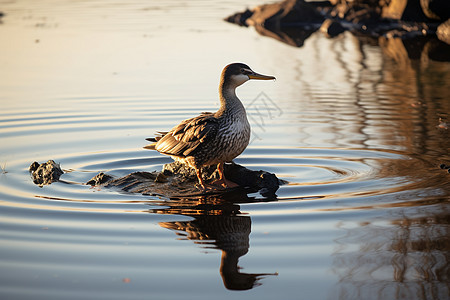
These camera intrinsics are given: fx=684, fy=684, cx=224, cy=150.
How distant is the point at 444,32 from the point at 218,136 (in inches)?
549

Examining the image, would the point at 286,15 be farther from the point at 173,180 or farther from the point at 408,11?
the point at 173,180

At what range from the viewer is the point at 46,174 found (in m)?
7.49

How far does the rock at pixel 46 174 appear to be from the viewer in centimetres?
746

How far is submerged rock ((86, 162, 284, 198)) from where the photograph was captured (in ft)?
23.1

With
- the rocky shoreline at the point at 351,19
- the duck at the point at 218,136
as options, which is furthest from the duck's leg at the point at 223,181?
the rocky shoreline at the point at 351,19

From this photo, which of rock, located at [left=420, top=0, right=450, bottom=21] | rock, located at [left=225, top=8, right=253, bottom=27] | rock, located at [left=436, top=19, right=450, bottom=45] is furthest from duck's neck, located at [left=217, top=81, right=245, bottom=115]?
rock, located at [left=225, top=8, right=253, bottom=27]

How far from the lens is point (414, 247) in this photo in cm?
525

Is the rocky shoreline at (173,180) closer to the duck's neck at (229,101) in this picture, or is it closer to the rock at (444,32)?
the duck's neck at (229,101)

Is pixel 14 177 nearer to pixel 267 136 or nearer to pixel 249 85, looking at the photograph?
pixel 267 136

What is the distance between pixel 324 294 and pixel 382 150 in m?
4.26

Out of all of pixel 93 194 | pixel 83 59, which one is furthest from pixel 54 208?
pixel 83 59

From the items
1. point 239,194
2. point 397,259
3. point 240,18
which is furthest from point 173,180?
point 240,18

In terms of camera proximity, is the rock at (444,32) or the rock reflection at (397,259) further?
the rock at (444,32)

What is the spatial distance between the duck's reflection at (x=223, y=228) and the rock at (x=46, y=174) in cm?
153
